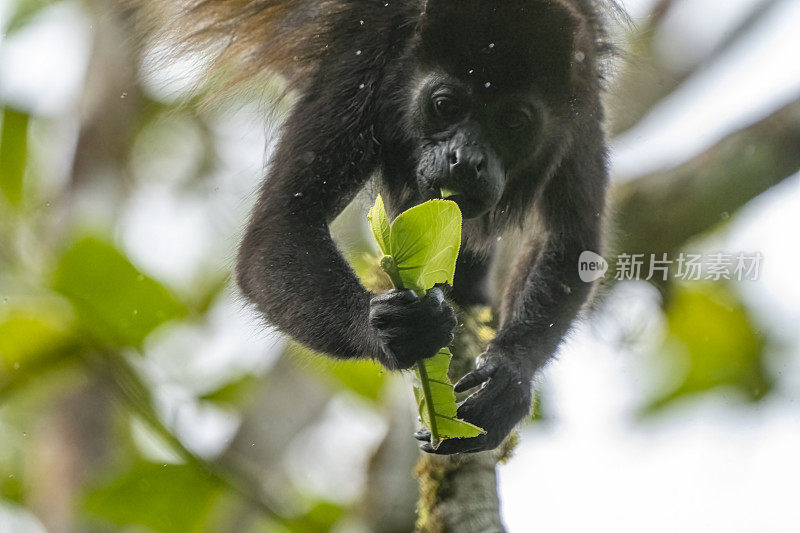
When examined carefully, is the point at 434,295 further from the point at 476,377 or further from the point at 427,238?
the point at 476,377

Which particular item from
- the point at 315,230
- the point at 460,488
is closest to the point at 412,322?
the point at 315,230

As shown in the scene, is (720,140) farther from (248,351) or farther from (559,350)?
(248,351)

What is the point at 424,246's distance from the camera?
152 centimetres

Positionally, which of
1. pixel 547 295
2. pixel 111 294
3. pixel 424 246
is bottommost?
pixel 111 294

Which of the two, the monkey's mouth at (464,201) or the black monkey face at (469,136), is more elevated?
the black monkey face at (469,136)

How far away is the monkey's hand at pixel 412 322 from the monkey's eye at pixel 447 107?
2.07ft

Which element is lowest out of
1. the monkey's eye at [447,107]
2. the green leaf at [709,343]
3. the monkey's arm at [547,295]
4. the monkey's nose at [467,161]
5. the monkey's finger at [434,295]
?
the green leaf at [709,343]

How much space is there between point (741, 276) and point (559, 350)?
592 millimetres

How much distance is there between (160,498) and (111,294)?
0.75 meters

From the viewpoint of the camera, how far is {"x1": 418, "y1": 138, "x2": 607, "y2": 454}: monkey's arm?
225 centimetres

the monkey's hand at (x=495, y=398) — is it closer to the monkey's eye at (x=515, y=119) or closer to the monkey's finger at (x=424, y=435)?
the monkey's finger at (x=424, y=435)

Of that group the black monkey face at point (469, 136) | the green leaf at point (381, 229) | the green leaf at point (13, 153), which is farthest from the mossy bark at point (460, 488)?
the green leaf at point (13, 153)

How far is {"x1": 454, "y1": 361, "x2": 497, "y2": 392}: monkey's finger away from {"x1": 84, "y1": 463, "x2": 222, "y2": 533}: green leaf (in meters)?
1.22

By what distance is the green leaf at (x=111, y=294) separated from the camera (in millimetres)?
2578
